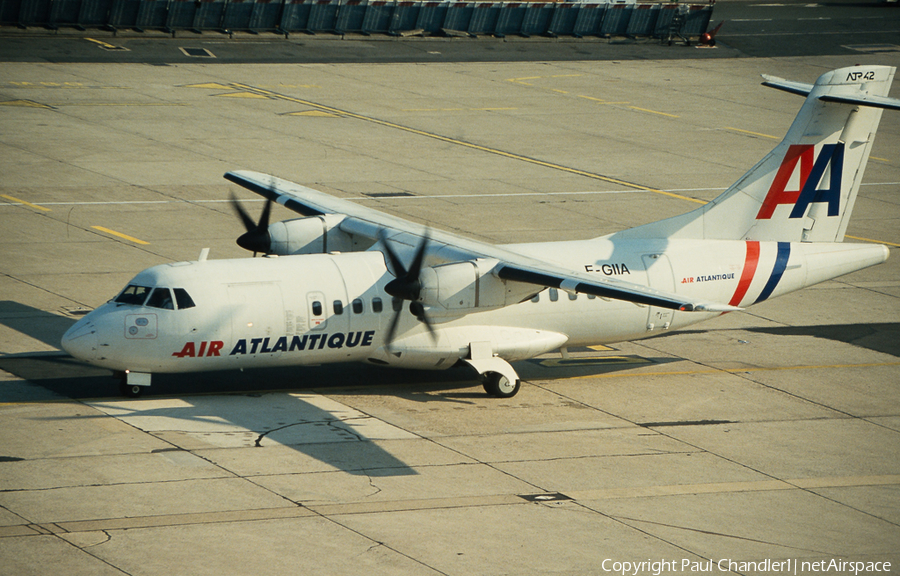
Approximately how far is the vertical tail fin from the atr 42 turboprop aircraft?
0.12 feet

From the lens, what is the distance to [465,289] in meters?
23.5

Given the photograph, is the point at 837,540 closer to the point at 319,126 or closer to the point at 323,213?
the point at 323,213

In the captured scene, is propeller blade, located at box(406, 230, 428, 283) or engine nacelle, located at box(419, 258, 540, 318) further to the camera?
engine nacelle, located at box(419, 258, 540, 318)

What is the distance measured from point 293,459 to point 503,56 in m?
51.6

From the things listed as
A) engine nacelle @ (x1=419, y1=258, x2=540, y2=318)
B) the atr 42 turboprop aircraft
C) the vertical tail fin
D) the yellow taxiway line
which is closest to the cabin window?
the atr 42 turboprop aircraft

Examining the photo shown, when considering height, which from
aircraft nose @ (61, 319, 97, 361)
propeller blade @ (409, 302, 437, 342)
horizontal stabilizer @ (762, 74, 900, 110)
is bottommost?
aircraft nose @ (61, 319, 97, 361)

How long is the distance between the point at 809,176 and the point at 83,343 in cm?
1806

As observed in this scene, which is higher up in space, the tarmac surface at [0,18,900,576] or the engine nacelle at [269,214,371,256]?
the engine nacelle at [269,214,371,256]

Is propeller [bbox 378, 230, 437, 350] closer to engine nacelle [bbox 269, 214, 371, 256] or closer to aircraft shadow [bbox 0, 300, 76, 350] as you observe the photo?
engine nacelle [bbox 269, 214, 371, 256]

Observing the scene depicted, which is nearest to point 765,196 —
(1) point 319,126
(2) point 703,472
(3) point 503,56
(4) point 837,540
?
(2) point 703,472

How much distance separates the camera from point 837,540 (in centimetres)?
1888

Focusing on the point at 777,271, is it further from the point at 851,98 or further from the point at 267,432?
the point at 267,432

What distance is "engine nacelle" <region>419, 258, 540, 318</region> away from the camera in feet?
76.0

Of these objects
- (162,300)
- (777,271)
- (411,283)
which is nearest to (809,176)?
(777,271)
